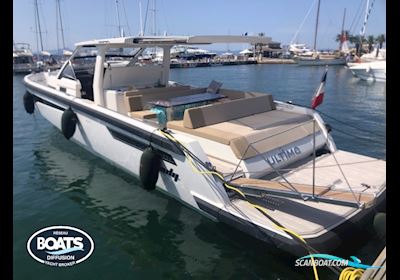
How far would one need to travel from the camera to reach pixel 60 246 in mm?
5023

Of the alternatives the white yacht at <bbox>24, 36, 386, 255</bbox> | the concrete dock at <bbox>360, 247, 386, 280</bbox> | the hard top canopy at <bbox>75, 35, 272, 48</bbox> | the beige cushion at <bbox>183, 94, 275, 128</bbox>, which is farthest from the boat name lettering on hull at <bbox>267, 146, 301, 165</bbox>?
the concrete dock at <bbox>360, 247, 386, 280</bbox>

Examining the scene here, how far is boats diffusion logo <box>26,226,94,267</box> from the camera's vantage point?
4703 mm

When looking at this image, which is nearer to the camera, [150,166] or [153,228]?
[153,228]

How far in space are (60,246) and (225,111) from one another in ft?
Answer: 12.5

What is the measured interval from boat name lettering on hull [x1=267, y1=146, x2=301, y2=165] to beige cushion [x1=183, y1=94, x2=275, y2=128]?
1.33 metres

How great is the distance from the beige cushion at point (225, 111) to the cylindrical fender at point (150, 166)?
93 centimetres

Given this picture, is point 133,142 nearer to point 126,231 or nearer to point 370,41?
point 126,231

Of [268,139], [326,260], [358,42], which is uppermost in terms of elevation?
[358,42]

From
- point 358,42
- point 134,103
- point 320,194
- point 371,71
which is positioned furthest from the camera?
point 358,42

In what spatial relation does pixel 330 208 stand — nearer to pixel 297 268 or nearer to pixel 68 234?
pixel 297 268

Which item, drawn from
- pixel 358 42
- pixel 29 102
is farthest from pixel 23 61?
pixel 358 42

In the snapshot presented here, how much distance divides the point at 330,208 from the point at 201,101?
3.67 m

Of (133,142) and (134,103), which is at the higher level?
(134,103)

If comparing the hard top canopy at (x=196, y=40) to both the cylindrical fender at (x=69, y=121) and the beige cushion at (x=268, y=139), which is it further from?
the cylindrical fender at (x=69, y=121)
